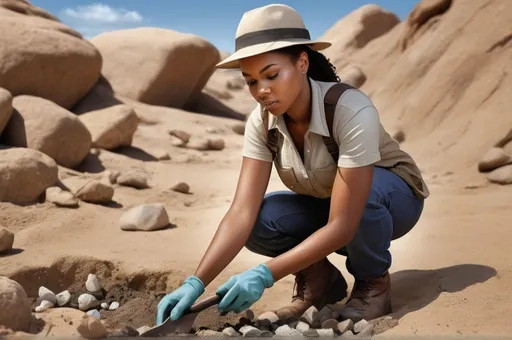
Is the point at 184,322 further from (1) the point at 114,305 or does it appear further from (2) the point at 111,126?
(2) the point at 111,126

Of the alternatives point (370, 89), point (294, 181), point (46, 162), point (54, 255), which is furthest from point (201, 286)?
point (370, 89)

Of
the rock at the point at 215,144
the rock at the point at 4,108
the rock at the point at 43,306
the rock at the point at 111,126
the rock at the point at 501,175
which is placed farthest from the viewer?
the rock at the point at 215,144

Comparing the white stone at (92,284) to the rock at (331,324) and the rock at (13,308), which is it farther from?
the rock at (331,324)

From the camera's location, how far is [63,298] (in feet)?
10.6

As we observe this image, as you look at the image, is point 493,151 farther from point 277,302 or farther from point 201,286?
point 201,286

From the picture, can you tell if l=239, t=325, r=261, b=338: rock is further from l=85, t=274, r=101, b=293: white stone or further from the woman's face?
l=85, t=274, r=101, b=293: white stone

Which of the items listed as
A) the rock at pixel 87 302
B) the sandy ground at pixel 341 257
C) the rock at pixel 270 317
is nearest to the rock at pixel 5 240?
the sandy ground at pixel 341 257

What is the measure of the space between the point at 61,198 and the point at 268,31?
294 cm

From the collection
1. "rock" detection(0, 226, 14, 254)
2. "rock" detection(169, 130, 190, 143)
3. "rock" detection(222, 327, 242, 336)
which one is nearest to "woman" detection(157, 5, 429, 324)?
"rock" detection(222, 327, 242, 336)

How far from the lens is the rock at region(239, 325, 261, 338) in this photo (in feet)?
8.14

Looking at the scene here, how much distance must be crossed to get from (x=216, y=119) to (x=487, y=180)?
5.73 m

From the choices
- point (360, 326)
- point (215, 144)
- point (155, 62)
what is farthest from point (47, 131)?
point (155, 62)

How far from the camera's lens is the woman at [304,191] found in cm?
247

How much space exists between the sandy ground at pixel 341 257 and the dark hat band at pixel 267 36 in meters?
1.10
